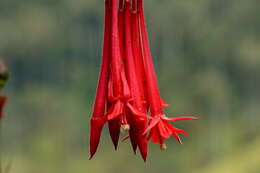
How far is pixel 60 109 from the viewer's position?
26031 millimetres

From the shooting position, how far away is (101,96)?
6.08ft

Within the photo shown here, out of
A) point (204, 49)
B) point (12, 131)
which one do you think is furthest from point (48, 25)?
point (204, 49)

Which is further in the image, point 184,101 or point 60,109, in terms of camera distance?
point 60,109

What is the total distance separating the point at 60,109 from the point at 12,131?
92.6 inches

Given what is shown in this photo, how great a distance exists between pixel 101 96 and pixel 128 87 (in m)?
0.09

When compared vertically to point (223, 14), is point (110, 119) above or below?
below

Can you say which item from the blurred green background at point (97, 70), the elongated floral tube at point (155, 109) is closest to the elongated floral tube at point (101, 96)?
the elongated floral tube at point (155, 109)

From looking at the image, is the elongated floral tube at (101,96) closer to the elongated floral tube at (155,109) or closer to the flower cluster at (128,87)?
the flower cluster at (128,87)

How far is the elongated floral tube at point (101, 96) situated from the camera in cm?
179

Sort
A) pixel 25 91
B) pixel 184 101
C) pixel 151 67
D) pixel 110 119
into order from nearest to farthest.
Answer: pixel 110 119
pixel 151 67
pixel 184 101
pixel 25 91

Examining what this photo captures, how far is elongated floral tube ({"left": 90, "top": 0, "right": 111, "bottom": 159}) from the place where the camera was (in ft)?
5.87

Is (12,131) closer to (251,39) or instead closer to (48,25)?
(48,25)

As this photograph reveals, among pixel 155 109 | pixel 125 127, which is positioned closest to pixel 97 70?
pixel 155 109

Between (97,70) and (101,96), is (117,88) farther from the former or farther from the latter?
(97,70)
